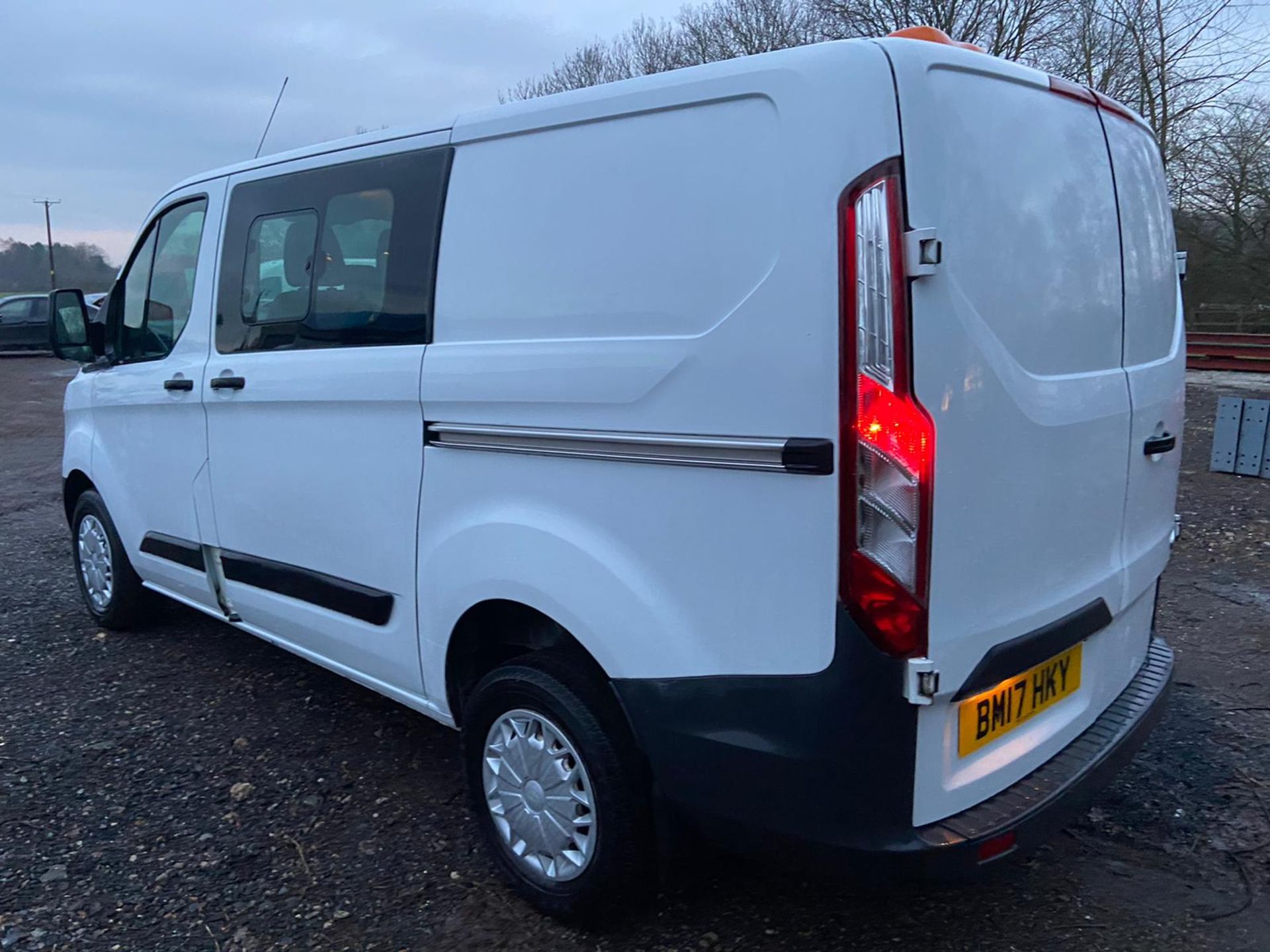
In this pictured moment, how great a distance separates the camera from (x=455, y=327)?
282 centimetres

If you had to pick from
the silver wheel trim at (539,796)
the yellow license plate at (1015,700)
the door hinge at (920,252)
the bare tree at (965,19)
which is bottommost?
the silver wheel trim at (539,796)

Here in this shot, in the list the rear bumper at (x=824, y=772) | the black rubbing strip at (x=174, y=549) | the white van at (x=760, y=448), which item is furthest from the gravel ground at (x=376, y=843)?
the black rubbing strip at (x=174, y=549)

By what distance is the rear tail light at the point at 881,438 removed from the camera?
195cm

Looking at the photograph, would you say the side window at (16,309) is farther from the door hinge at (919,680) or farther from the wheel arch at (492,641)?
the door hinge at (919,680)

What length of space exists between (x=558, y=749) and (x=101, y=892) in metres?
1.47

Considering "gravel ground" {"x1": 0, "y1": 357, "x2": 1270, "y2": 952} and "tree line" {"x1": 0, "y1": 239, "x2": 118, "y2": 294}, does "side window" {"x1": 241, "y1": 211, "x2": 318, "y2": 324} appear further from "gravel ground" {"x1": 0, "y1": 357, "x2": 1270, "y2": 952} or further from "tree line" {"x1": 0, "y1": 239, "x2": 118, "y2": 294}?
"tree line" {"x1": 0, "y1": 239, "x2": 118, "y2": 294}

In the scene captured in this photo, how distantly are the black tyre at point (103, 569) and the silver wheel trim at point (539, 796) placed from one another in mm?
2911

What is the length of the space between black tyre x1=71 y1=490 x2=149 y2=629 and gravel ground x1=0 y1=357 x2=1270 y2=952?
10.2 inches

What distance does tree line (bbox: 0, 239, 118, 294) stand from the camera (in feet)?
116

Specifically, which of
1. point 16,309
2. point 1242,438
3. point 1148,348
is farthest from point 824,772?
point 16,309

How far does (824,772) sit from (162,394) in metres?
3.26

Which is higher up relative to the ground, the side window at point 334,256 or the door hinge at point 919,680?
the side window at point 334,256

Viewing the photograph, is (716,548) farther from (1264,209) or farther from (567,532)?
(1264,209)

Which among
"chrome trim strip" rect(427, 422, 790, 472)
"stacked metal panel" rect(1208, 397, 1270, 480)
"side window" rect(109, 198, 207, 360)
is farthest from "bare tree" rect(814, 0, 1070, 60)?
"chrome trim strip" rect(427, 422, 790, 472)
